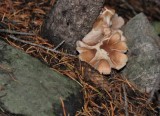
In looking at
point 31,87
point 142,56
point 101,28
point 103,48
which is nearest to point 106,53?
point 103,48

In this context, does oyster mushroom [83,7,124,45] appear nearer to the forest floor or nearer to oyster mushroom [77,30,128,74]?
oyster mushroom [77,30,128,74]

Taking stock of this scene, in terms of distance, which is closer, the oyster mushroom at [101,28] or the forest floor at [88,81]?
the forest floor at [88,81]

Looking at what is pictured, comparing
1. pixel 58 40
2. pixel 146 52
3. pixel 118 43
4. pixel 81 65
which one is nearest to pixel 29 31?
pixel 58 40

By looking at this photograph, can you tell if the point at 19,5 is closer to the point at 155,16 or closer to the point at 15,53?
the point at 15,53

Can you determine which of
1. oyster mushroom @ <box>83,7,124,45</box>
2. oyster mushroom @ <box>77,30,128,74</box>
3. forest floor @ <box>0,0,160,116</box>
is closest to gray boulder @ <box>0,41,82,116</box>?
forest floor @ <box>0,0,160,116</box>

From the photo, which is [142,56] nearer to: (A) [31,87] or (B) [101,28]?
(B) [101,28]

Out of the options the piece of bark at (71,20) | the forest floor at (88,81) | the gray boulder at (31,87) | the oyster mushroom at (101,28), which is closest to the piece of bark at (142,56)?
the forest floor at (88,81)

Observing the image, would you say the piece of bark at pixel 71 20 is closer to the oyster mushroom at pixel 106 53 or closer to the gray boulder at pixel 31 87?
the oyster mushroom at pixel 106 53
